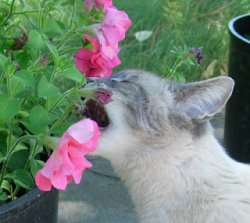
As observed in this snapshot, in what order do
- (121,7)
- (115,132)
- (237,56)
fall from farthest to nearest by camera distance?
(121,7)
(237,56)
(115,132)

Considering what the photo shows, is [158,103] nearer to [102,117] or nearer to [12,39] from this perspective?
[102,117]

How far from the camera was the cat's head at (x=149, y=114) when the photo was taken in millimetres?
2104

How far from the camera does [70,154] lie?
1715 millimetres

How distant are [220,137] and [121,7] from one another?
50.7 inches

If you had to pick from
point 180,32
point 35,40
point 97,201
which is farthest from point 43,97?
point 180,32

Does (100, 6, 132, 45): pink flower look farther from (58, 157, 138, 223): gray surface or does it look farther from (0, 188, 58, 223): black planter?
(58, 157, 138, 223): gray surface

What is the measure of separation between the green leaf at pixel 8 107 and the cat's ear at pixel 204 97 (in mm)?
618

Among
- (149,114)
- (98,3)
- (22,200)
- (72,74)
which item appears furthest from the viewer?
(149,114)

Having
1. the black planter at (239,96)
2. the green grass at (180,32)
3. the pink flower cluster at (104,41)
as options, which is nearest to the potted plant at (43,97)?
the pink flower cluster at (104,41)

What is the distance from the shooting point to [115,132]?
6.96ft

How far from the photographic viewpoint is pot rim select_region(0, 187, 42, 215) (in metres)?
1.89

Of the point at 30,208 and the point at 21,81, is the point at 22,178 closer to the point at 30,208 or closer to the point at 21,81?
the point at 30,208

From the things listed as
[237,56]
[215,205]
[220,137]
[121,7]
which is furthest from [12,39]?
[121,7]

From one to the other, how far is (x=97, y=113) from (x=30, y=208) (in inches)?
15.6
